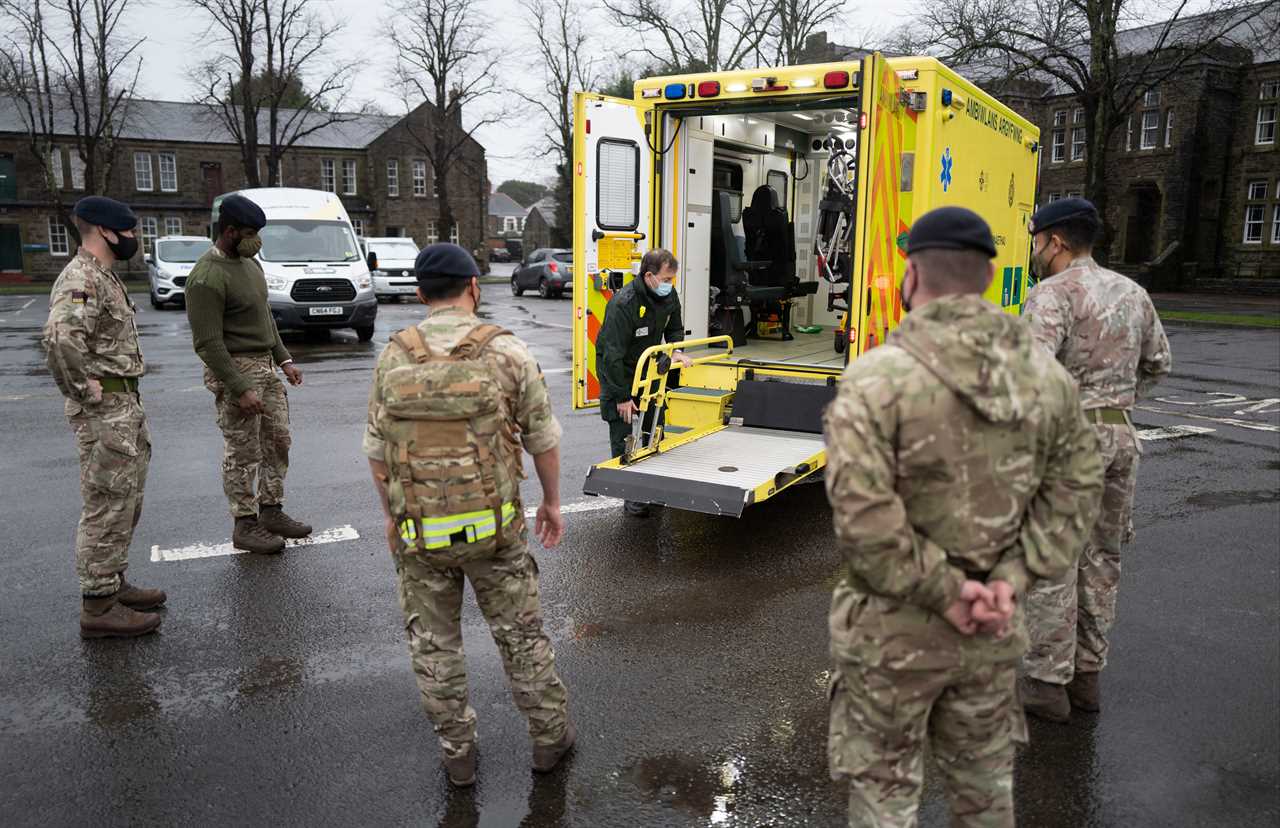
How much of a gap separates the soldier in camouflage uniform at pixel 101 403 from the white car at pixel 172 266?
19.7 m

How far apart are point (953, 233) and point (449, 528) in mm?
1735

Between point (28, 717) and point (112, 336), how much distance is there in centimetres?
173

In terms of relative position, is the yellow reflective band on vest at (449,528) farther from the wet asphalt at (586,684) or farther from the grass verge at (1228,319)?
the grass verge at (1228,319)

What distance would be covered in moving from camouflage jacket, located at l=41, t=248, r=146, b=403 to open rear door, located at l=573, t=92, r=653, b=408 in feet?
9.53

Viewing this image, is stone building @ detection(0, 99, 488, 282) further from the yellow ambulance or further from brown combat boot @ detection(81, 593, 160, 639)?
brown combat boot @ detection(81, 593, 160, 639)

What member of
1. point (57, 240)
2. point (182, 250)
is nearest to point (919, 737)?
point (182, 250)

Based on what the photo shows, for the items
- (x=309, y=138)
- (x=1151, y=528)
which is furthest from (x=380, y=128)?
(x=1151, y=528)

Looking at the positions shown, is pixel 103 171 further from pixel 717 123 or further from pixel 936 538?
pixel 936 538

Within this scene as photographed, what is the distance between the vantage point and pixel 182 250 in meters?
24.7

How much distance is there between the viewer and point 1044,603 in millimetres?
3602

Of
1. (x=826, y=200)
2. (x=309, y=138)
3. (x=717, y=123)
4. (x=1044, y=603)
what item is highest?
(x=309, y=138)

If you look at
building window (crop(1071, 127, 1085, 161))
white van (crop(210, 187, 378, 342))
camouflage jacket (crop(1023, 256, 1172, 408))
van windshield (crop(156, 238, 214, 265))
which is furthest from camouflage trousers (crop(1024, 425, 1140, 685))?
building window (crop(1071, 127, 1085, 161))

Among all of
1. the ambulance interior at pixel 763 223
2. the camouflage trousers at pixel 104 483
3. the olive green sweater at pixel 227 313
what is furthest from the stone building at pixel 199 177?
the camouflage trousers at pixel 104 483

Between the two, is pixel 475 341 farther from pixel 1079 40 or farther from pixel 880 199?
pixel 1079 40
